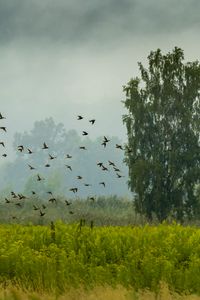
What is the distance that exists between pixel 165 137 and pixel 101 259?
24.1 m

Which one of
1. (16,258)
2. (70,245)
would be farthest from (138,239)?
(16,258)

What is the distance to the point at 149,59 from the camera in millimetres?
38281

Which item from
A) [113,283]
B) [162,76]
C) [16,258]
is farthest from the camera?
[162,76]

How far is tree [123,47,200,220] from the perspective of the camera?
35.8m

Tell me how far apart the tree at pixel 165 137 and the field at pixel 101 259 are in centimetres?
1979

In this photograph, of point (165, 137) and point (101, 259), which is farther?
point (165, 137)

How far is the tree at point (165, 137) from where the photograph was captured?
35812 millimetres

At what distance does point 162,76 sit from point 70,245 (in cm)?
2461

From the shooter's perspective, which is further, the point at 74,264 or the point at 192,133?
the point at 192,133

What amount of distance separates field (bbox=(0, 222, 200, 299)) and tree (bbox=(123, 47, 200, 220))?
779 inches

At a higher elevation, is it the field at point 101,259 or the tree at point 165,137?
the tree at point 165,137

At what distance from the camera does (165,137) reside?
1489 inches

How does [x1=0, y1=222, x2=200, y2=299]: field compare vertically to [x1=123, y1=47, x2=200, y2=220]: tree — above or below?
below

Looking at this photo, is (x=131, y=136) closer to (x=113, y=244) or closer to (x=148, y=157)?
(x=148, y=157)
